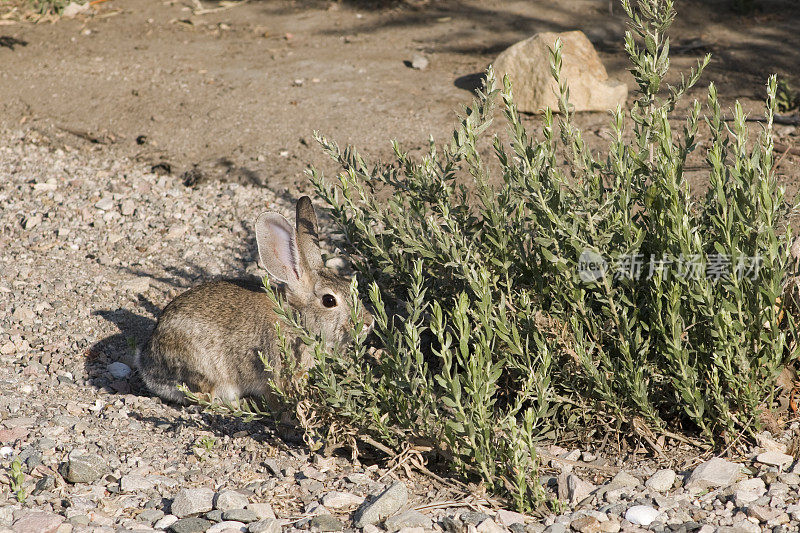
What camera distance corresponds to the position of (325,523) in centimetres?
331

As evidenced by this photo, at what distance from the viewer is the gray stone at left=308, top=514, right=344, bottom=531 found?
10.8 ft

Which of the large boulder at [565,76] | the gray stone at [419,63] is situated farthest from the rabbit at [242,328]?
the gray stone at [419,63]

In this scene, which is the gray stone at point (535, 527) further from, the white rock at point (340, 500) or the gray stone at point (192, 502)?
the gray stone at point (192, 502)

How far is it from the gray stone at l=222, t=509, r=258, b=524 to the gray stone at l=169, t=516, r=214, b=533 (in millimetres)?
68

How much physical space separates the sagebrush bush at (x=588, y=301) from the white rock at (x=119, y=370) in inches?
59.8

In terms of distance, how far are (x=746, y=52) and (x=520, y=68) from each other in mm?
2597

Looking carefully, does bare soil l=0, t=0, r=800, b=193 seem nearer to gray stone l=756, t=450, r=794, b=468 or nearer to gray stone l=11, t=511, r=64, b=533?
gray stone l=756, t=450, r=794, b=468

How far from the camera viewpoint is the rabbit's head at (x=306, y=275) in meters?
4.67

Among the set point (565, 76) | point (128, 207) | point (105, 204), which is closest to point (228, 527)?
point (128, 207)

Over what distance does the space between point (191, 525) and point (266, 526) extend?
304 mm

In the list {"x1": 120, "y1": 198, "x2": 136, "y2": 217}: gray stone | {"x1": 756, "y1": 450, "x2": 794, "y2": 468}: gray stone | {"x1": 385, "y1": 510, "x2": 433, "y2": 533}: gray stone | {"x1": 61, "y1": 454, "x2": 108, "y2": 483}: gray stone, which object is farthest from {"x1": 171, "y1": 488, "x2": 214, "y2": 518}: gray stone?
{"x1": 120, "y1": 198, "x2": 136, "y2": 217}: gray stone

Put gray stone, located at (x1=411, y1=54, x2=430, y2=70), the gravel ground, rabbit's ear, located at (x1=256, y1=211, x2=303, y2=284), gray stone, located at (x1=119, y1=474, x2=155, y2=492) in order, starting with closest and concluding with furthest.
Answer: the gravel ground < gray stone, located at (x1=119, y1=474, x2=155, y2=492) < rabbit's ear, located at (x1=256, y1=211, x2=303, y2=284) < gray stone, located at (x1=411, y1=54, x2=430, y2=70)

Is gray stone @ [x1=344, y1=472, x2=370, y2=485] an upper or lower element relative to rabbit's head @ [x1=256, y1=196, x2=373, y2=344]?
lower

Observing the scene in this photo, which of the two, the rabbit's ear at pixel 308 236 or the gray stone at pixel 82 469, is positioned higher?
the rabbit's ear at pixel 308 236
